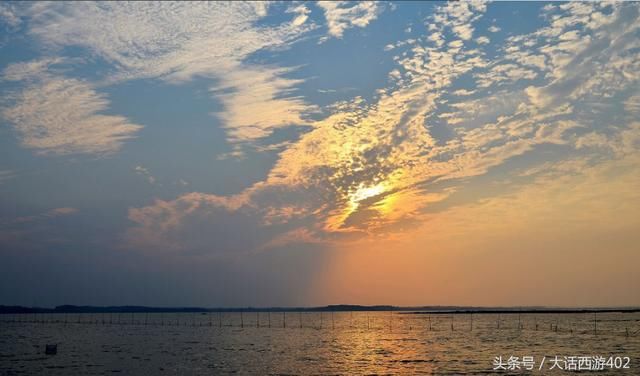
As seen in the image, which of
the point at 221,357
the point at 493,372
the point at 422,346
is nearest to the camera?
the point at 493,372

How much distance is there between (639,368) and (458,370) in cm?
1950

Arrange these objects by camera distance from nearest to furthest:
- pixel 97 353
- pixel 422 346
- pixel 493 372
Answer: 1. pixel 493 372
2. pixel 97 353
3. pixel 422 346

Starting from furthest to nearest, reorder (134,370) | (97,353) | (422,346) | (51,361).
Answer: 1. (422,346)
2. (97,353)
3. (51,361)
4. (134,370)

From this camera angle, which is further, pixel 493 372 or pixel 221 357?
pixel 221 357

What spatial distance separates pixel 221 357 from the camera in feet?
273

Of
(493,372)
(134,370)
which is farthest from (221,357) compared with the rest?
(493,372)

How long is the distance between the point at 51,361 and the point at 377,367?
4367 cm

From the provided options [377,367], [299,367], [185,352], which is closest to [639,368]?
[377,367]

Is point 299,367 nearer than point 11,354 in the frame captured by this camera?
Yes

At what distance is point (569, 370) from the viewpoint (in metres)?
62.7

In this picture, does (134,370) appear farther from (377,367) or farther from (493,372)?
(493,372)

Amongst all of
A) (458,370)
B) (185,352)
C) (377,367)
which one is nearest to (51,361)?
(185,352)

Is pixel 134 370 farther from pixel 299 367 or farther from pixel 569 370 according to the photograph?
pixel 569 370

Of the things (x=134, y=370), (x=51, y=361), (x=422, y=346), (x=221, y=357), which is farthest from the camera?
(x=422, y=346)
